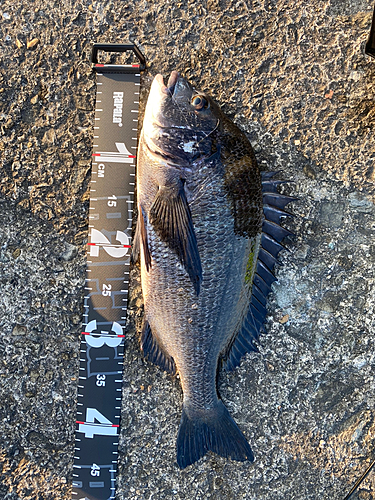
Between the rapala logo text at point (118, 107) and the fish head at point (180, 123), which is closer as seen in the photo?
the fish head at point (180, 123)

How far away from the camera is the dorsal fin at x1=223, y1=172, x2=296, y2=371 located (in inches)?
69.3

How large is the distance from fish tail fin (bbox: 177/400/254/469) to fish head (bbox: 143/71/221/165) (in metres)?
1.31

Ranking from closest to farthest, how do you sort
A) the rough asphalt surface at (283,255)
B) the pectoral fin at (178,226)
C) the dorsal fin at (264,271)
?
1. the pectoral fin at (178,226)
2. the dorsal fin at (264,271)
3. the rough asphalt surface at (283,255)

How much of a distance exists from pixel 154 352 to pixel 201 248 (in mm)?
665

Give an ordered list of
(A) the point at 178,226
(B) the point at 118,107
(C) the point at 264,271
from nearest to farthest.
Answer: (A) the point at 178,226, (C) the point at 264,271, (B) the point at 118,107

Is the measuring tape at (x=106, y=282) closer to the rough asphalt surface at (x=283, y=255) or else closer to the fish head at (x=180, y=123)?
the rough asphalt surface at (x=283, y=255)

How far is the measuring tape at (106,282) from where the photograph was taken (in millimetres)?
1929

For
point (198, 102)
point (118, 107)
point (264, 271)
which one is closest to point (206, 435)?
point (264, 271)

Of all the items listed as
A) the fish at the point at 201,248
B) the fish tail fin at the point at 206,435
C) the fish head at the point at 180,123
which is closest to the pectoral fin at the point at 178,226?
the fish at the point at 201,248

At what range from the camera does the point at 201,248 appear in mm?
1605

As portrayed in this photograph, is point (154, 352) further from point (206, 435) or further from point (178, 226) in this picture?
point (178, 226)

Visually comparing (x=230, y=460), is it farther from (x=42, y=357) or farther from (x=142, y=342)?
(x=42, y=357)

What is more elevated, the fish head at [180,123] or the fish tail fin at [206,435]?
the fish head at [180,123]

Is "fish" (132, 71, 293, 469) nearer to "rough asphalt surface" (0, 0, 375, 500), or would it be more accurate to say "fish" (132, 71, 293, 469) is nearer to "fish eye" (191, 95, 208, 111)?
"fish eye" (191, 95, 208, 111)
